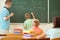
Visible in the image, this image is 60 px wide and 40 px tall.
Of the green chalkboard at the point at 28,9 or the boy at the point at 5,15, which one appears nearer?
the boy at the point at 5,15

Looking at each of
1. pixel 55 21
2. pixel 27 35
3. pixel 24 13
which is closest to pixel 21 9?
pixel 24 13

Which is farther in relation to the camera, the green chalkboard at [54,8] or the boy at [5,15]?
the green chalkboard at [54,8]

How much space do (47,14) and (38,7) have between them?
0.36m

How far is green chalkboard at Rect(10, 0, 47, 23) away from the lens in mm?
5859

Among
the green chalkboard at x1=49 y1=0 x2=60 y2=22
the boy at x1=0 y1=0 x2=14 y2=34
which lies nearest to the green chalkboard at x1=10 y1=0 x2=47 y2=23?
the green chalkboard at x1=49 y1=0 x2=60 y2=22

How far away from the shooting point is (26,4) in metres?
5.88

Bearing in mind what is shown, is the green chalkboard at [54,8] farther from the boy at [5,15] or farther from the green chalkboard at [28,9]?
the boy at [5,15]

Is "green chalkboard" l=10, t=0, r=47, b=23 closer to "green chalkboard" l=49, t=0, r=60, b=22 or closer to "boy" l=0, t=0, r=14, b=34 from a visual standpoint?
"green chalkboard" l=49, t=0, r=60, b=22

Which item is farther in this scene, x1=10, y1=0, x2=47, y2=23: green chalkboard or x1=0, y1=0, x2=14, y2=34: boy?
x1=10, y1=0, x2=47, y2=23: green chalkboard

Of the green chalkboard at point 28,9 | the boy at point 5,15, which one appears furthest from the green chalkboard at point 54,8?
the boy at point 5,15

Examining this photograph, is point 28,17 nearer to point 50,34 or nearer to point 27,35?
point 27,35

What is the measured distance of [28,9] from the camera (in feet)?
19.2

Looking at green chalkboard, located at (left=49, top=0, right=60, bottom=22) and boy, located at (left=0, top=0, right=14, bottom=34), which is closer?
boy, located at (left=0, top=0, right=14, bottom=34)

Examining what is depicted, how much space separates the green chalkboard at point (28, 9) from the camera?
5859 millimetres
